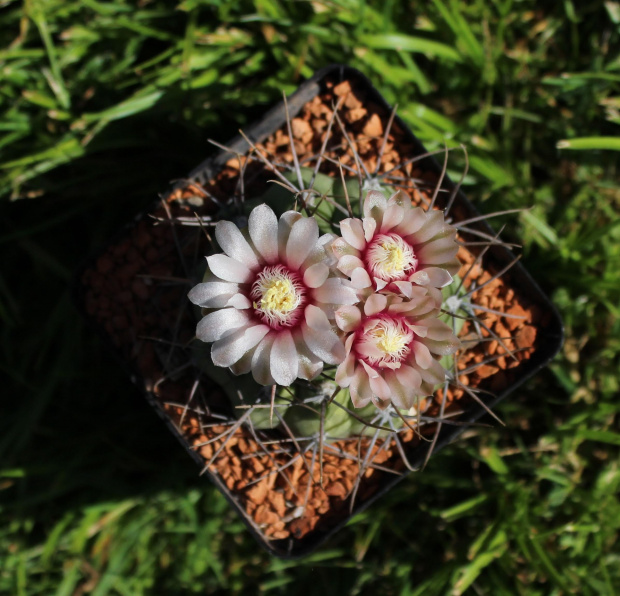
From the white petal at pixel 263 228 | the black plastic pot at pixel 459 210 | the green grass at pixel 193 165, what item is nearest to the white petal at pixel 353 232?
the white petal at pixel 263 228

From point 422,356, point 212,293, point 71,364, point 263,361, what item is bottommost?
point 71,364

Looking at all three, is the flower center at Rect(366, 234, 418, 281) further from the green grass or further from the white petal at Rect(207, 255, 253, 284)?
the green grass

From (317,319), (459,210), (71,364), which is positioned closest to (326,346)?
(317,319)

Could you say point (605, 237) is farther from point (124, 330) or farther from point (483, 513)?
point (124, 330)

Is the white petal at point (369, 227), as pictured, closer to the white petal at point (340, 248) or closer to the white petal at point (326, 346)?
the white petal at point (340, 248)

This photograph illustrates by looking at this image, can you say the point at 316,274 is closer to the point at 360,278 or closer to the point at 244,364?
the point at 360,278

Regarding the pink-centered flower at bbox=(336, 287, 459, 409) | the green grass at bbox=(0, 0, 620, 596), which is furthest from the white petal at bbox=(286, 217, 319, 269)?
the green grass at bbox=(0, 0, 620, 596)

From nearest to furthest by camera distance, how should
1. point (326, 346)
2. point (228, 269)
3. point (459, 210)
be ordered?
point (326, 346), point (228, 269), point (459, 210)
